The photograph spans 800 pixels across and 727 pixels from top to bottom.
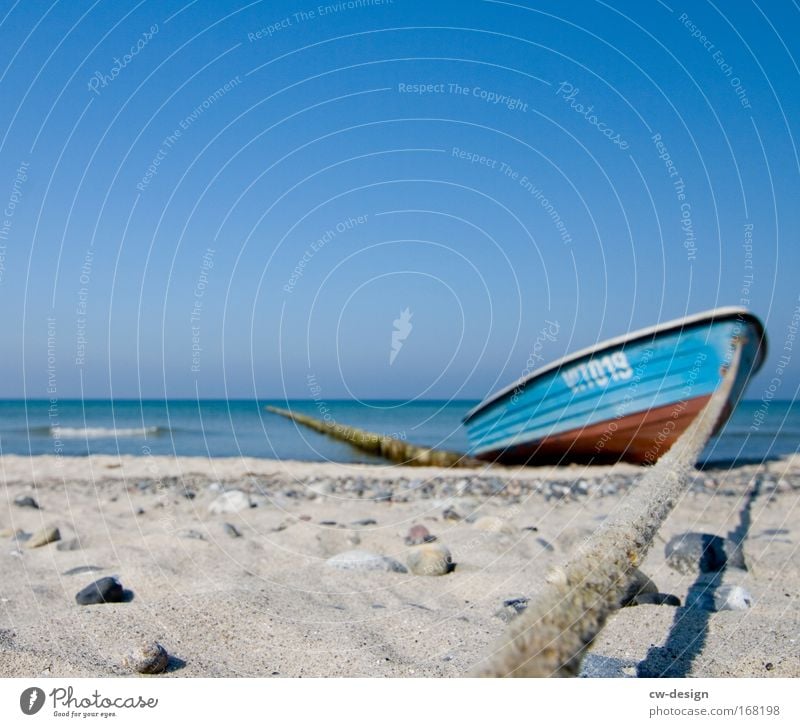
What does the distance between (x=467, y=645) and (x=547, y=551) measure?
2.17 metres

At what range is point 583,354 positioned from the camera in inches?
438


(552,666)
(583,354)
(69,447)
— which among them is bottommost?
(69,447)

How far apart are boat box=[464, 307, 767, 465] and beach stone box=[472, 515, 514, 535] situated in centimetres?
536

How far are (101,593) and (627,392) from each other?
29.6 ft

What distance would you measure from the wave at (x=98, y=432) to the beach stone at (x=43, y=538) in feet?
56.3

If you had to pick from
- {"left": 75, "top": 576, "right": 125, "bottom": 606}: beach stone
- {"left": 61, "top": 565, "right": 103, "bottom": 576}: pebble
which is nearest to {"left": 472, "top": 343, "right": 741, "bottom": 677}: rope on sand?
{"left": 75, "top": 576, "right": 125, "bottom": 606}: beach stone

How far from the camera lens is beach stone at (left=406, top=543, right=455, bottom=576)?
4.61 m

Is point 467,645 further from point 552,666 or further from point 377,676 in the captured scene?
point 552,666

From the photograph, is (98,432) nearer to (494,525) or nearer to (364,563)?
(494,525)

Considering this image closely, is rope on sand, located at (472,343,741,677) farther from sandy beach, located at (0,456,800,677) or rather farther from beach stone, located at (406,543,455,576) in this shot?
beach stone, located at (406,543,455,576)

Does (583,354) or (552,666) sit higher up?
(583,354)

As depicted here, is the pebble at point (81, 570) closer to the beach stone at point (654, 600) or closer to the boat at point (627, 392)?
the beach stone at point (654, 600)
